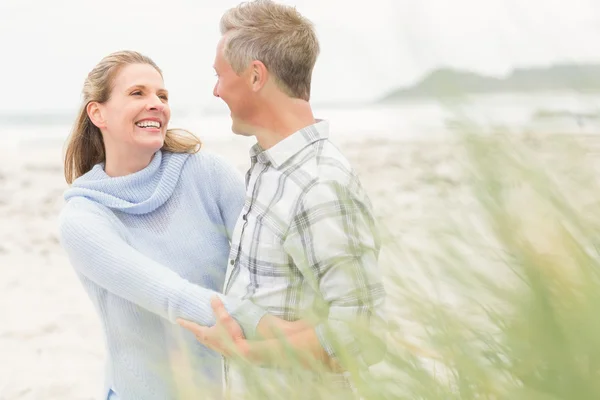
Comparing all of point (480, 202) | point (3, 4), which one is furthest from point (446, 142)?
point (3, 4)

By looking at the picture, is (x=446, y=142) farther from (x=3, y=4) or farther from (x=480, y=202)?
(x=3, y=4)

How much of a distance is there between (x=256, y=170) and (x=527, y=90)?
159cm

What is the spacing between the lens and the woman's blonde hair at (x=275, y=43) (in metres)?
2.14

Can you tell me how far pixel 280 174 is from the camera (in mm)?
2047

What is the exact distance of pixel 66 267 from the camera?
7.93m

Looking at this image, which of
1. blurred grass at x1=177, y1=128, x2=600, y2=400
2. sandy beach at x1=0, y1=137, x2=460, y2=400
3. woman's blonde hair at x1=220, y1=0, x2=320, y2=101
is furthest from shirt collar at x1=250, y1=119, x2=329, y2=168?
blurred grass at x1=177, y1=128, x2=600, y2=400

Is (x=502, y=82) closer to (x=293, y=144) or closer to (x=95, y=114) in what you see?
(x=293, y=144)

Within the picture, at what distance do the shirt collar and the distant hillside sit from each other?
4.79 ft

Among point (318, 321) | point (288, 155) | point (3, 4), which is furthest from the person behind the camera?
point (3, 4)

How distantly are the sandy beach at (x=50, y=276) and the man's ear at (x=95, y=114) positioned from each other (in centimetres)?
43

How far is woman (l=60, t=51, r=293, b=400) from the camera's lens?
219 cm

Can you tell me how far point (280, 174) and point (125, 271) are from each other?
1.64 ft

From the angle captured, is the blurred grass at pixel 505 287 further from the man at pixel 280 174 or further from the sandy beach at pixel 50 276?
the man at pixel 280 174

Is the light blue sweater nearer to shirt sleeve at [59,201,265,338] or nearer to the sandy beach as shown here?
shirt sleeve at [59,201,265,338]
